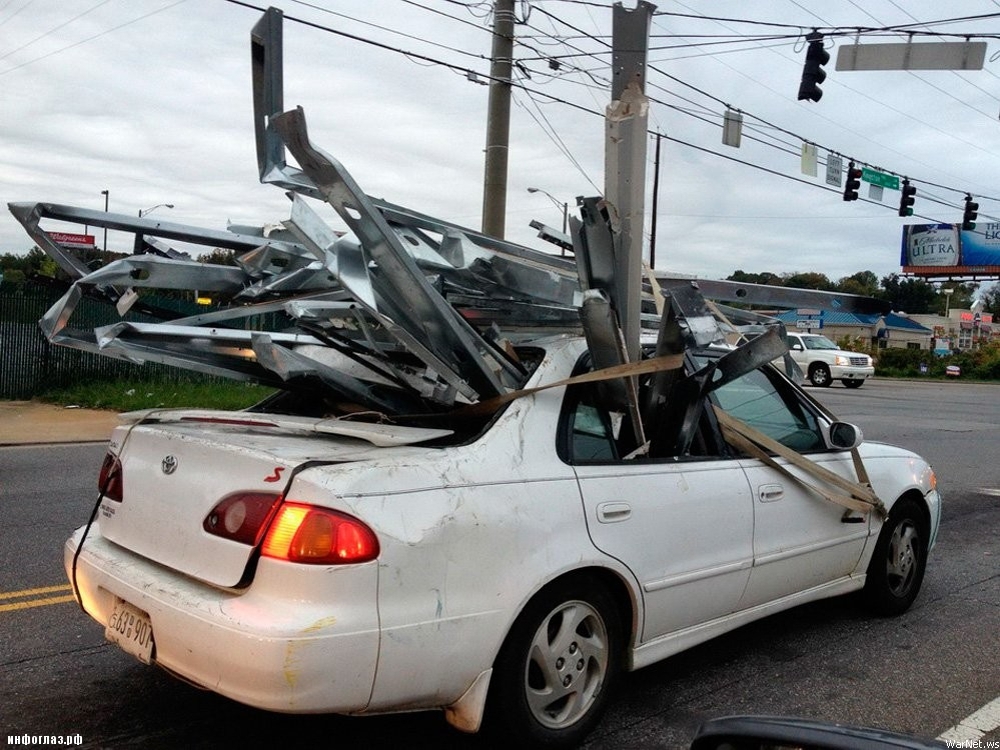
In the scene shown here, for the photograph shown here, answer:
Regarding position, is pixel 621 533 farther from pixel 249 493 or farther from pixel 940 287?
pixel 940 287

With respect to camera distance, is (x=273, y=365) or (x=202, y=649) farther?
(x=273, y=365)

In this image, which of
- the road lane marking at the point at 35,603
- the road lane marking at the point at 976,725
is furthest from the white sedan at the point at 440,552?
the road lane marking at the point at 35,603

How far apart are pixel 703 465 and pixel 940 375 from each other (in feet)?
158

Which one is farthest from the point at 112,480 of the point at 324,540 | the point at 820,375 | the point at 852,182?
the point at 820,375

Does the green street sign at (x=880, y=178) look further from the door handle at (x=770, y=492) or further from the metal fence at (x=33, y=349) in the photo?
the door handle at (x=770, y=492)

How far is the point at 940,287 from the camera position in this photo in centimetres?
10394

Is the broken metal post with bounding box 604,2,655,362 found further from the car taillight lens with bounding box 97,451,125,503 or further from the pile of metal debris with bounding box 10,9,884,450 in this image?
the car taillight lens with bounding box 97,451,125,503

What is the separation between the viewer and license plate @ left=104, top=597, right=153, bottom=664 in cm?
303

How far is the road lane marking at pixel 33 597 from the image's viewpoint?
4688 mm

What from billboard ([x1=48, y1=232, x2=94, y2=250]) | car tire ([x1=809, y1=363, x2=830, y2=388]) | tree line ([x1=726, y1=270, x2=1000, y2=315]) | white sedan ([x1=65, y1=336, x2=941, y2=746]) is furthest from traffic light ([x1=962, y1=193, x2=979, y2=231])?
tree line ([x1=726, y1=270, x2=1000, y2=315])

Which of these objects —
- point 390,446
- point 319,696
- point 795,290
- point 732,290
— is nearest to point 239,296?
point 390,446

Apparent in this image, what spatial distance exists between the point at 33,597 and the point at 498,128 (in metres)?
11.3

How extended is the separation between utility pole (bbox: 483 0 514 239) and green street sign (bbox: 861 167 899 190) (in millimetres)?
14025

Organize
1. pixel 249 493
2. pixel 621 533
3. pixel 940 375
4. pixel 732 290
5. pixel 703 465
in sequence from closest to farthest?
1. pixel 249 493
2. pixel 621 533
3. pixel 703 465
4. pixel 732 290
5. pixel 940 375
